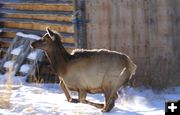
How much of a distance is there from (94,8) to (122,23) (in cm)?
66

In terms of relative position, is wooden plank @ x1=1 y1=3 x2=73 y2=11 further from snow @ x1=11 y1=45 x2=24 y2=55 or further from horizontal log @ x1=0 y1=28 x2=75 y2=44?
snow @ x1=11 y1=45 x2=24 y2=55

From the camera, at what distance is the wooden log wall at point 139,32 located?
388 inches

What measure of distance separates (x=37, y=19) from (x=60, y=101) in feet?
16.1

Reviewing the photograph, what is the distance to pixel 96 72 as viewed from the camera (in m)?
7.32

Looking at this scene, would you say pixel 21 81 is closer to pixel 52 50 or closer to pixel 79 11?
pixel 79 11

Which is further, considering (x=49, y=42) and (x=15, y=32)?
(x=15, y=32)

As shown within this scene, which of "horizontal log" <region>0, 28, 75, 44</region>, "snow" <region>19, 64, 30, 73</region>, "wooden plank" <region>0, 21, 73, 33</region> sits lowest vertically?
"snow" <region>19, 64, 30, 73</region>

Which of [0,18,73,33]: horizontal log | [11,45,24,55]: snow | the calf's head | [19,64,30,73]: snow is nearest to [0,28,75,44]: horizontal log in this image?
[0,18,73,33]: horizontal log

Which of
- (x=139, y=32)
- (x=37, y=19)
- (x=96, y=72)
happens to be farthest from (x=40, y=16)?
(x=96, y=72)

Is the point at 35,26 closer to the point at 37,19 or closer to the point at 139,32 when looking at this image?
the point at 37,19

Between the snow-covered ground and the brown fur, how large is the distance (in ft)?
0.90

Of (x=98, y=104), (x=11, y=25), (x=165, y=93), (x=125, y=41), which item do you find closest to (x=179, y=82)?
(x=165, y=93)

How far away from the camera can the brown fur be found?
7250 millimetres

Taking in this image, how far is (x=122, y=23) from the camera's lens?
9.90 m
